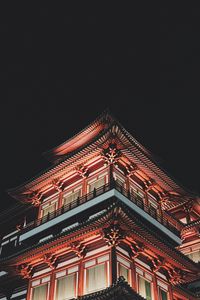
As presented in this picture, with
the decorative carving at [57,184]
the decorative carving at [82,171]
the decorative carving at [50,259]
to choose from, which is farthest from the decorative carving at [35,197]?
the decorative carving at [50,259]

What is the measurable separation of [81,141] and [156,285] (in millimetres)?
10819

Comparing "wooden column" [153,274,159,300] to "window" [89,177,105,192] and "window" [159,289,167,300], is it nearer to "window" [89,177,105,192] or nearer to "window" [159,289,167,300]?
"window" [159,289,167,300]

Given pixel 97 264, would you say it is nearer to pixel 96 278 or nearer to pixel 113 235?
pixel 96 278

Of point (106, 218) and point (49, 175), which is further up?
point (49, 175)

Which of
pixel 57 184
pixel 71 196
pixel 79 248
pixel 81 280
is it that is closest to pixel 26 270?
pixel 79 248

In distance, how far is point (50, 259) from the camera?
2034cm

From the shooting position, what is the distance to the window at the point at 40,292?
2003cm

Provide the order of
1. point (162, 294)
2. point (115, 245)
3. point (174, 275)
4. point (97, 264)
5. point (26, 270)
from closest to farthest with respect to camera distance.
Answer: point (115, 245) → point (97, 264) → point (162, 294) → point (174, 275) → point (26, 270)

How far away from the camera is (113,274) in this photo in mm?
16531

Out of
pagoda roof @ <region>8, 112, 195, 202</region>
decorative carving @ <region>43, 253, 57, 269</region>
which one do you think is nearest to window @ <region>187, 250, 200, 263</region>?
pagoda roof @ <region>8, 112, 195, 202</region>

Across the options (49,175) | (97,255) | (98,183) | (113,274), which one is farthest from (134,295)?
(49,175)

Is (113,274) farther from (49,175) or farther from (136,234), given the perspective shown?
(49,175)

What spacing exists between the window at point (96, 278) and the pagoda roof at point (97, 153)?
7249 millimetres

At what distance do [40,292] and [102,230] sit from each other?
20.2 feet
